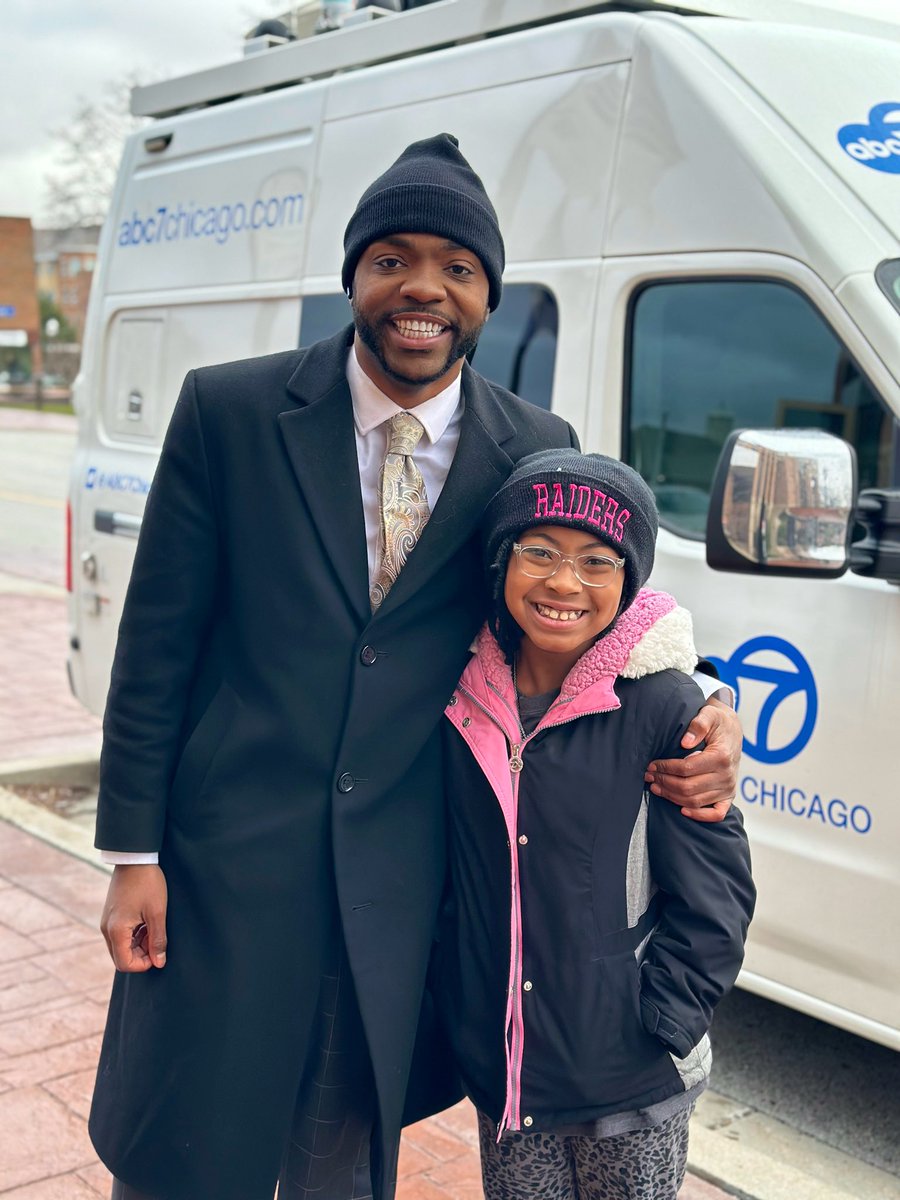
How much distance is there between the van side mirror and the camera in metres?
2.64

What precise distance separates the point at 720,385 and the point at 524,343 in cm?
54

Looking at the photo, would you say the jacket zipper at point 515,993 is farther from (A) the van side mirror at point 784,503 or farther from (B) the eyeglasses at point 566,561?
(A) the van side mirror at point 784,503

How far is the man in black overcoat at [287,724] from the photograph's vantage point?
2.03 meters

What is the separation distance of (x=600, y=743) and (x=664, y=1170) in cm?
64

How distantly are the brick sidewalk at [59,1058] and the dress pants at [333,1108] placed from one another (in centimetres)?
74

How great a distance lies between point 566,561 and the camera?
1989 millimetres

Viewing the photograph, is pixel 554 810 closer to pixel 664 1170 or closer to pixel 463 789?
pixel 463 789

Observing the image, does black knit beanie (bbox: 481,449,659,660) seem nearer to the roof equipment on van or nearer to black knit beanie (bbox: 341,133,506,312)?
black knit beanie (bbox: 341,133,506,312)

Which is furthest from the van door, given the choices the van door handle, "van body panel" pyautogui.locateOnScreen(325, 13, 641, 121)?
the van door handle

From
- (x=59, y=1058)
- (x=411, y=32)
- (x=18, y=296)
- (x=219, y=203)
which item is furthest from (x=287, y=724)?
(x=18, y=296)

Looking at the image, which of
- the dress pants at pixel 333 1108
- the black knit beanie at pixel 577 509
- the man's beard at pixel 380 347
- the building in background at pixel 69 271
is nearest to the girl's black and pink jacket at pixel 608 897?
the black knit beanie at pixel 577 509

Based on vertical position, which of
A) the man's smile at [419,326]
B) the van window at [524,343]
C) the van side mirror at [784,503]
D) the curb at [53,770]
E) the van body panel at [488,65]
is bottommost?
the curb at [53,770]

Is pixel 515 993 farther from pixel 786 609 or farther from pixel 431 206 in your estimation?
pixel 786 609

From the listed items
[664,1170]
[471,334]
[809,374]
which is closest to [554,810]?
[664,1170]
